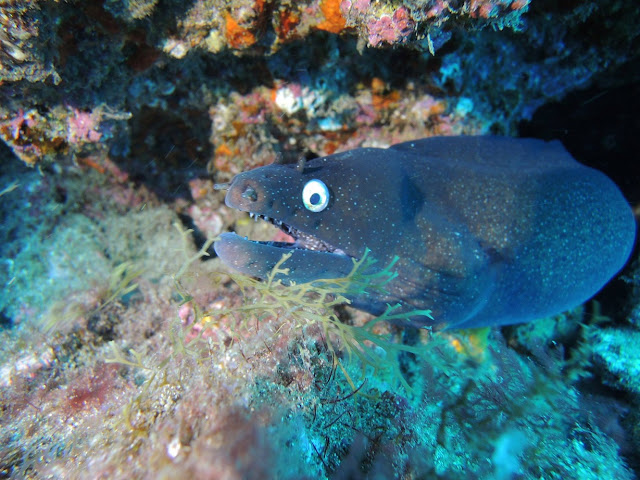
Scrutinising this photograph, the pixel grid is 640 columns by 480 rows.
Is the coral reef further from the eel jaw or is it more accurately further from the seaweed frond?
the eel jaw

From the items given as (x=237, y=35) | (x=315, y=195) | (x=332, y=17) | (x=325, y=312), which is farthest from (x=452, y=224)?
(x=237, y=35)

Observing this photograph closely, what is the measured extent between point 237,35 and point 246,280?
1839 millimetres

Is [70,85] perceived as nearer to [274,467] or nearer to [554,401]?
[274,467]

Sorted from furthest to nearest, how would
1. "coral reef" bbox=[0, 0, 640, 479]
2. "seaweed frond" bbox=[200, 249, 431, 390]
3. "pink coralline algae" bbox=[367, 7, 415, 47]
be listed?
"pink coralline algae" bbox=[367, 7, 415, 47]
"seaweed frond" bbox=[200, 249, 431, 390]
"coral reef" bbox=[0, 0, 640, 479]

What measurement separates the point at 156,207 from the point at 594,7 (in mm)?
4607

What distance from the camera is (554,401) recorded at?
2.60 metres

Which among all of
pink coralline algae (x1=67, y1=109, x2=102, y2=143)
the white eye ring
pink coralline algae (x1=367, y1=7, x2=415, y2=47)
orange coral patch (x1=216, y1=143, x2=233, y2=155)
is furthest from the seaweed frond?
pink coralline algae (x1=67, y1=109, x2=102, y2=143)

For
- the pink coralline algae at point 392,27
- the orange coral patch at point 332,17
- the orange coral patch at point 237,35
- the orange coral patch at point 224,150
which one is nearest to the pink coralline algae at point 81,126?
the orange coral patch at point 224,150

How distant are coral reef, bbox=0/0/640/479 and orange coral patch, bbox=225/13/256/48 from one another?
15 mm

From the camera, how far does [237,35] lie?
263 cm

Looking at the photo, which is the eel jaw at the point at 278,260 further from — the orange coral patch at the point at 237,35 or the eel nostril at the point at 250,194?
the orange coral patch at the point at 237,35

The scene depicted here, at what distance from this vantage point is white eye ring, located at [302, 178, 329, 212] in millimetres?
2365

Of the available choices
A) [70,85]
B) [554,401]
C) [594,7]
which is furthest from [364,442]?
[594,7]

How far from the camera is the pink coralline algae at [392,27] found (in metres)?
2.20
